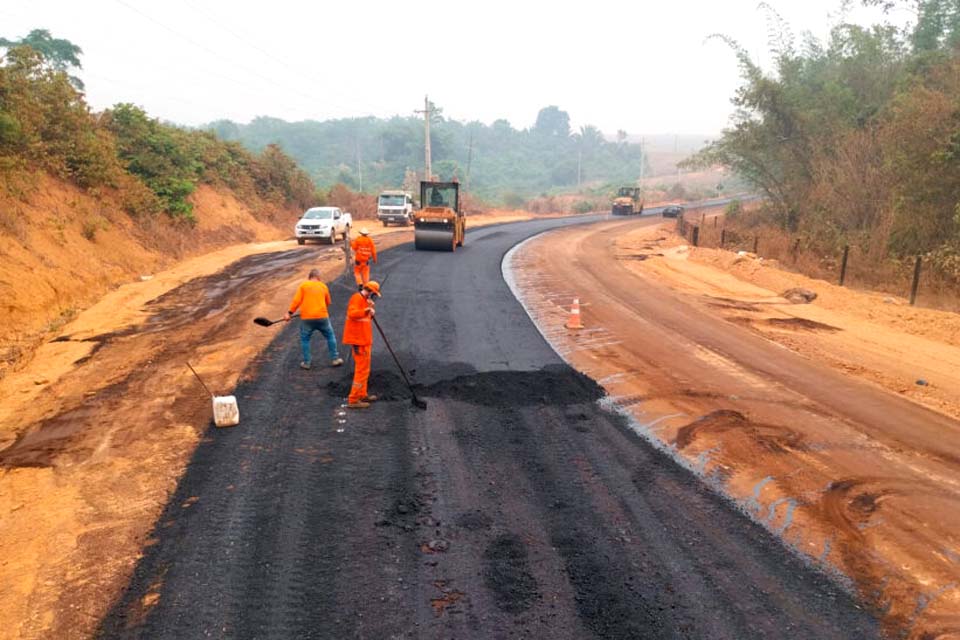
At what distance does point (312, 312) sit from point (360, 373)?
1.98 metres

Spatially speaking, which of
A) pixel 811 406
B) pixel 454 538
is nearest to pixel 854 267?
pixel 811 406

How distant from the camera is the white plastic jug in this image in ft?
27.1

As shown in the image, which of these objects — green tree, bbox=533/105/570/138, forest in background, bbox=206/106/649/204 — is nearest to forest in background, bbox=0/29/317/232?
forest in background, bbox=206/106/649/204

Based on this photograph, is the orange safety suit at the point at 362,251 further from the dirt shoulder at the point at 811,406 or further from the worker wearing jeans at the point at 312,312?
the worker wearing jeans at the point at 312,312

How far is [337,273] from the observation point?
67.4ft

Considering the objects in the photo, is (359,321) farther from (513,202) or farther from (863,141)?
(513,202)

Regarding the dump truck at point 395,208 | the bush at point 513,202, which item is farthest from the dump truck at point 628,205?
the dump truck at point 395,208

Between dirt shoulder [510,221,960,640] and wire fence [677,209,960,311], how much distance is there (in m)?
1.83

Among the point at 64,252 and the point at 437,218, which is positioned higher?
the point at 437,218

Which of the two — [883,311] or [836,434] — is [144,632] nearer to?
[836,434]

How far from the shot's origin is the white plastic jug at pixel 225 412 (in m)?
8.25

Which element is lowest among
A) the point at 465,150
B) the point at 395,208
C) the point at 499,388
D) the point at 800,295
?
the point at 499,388

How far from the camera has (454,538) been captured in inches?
233

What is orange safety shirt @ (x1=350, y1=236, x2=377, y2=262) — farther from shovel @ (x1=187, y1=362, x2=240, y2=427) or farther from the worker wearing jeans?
shovel @ (x1=187, y1=362, x2=240, y2=427)
